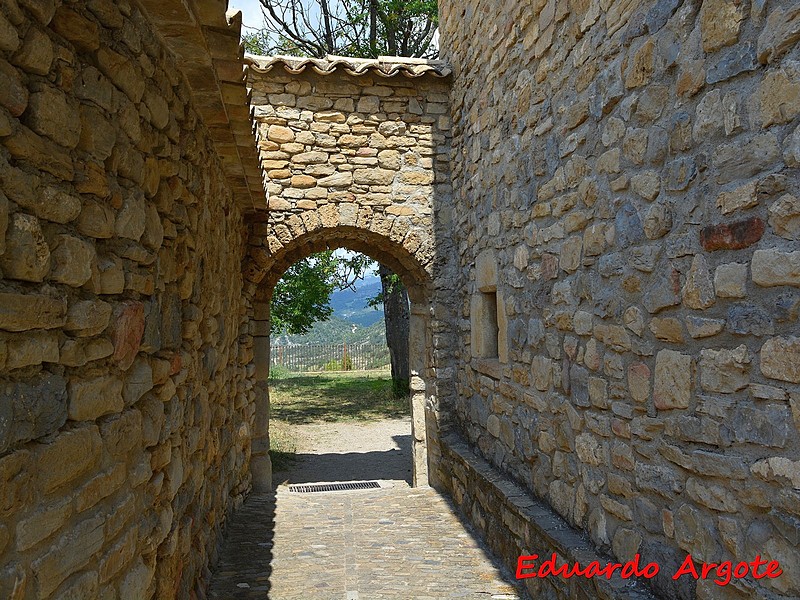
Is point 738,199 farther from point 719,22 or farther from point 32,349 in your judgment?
point 32,349

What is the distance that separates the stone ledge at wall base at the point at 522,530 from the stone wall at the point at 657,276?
0.11 meters

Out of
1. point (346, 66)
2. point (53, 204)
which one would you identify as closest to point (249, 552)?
point (53, 204)

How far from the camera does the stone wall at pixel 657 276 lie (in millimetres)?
1881

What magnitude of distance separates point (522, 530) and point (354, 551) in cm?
136

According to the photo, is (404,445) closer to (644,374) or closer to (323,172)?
(323,172)

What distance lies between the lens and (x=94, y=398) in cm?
170

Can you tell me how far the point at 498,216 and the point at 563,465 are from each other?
1.88m

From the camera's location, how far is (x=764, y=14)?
1.90 metres

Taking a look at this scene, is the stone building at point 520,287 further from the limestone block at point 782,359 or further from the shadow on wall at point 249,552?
the shadow on wall at point 249,552

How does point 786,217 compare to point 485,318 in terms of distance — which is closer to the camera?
point 786,217

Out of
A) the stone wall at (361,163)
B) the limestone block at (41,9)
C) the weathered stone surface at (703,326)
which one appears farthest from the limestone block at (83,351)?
the stone wall at (361,163)

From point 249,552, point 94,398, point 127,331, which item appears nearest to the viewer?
point 94,398

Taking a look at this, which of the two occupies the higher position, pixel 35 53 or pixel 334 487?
pixel 35 53

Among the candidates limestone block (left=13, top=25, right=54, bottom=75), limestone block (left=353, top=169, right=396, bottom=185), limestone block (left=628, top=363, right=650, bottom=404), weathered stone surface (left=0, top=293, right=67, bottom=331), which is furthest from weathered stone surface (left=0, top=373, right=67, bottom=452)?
limestone block (left=353, top=169, right=396, bottom=185)
